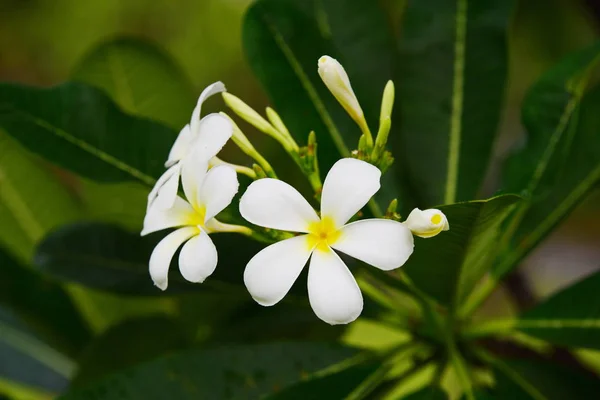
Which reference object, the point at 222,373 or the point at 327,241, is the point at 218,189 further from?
the point at 222,373

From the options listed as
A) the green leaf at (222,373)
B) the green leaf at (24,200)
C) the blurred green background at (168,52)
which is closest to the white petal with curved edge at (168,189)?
the green leaf at (222,373)

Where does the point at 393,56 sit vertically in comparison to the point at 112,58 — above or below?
below

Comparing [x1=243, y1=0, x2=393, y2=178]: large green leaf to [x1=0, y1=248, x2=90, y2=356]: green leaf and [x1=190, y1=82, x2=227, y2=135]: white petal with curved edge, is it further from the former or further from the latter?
[x1=0, y1=248, x2=90, y2=356]: green leaf

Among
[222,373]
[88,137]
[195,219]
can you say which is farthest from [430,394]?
[88,137]

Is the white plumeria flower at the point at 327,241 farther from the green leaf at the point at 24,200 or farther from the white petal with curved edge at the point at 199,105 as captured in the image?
the green leaf at the point at 24,200

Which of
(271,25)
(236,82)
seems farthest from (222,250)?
(236,82)

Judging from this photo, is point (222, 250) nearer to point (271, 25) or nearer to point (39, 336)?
point (271, 25)

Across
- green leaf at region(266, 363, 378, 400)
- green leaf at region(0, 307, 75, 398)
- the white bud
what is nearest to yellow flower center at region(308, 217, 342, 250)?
the white bud
